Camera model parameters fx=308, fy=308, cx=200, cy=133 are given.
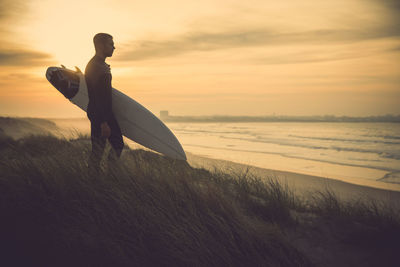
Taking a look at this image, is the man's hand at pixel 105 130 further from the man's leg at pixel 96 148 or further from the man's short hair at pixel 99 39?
the man's short hair at pixel 99 39

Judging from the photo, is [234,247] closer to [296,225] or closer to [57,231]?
[296,225]

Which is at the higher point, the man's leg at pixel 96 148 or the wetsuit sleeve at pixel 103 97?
the wetsuit sleeve at pixel 103 97

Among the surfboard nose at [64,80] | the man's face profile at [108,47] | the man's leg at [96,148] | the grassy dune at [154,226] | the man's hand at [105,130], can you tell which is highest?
the man's face profile at [108,47]

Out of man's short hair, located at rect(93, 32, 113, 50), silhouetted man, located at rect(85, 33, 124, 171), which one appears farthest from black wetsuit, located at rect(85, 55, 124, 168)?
man's short hair, located at rect(93, 32, 113, 50)

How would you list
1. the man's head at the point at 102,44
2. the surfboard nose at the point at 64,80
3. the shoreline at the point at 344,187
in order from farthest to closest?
the shoreline at the point at 344,187
the surfboard nose at the point at 64,80
the man's head at the point at 102,44

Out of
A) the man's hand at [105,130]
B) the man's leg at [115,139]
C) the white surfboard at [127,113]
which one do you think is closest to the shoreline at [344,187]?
the white surfboard at [127,113]

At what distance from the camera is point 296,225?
2730 mm

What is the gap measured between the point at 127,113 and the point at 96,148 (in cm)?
163

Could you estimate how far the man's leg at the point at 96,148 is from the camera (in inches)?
121

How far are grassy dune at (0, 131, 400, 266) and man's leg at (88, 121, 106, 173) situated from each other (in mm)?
104

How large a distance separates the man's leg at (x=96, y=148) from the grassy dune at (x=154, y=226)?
0.10 meters

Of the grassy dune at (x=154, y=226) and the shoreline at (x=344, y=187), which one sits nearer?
the grassy dune at (x=154, y=226)

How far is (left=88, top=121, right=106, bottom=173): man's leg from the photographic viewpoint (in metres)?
3.09

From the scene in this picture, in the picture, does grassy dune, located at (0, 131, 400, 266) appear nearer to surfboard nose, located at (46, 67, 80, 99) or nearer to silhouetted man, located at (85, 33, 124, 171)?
silhouetted man, located at (85, 33, 124, 171)
